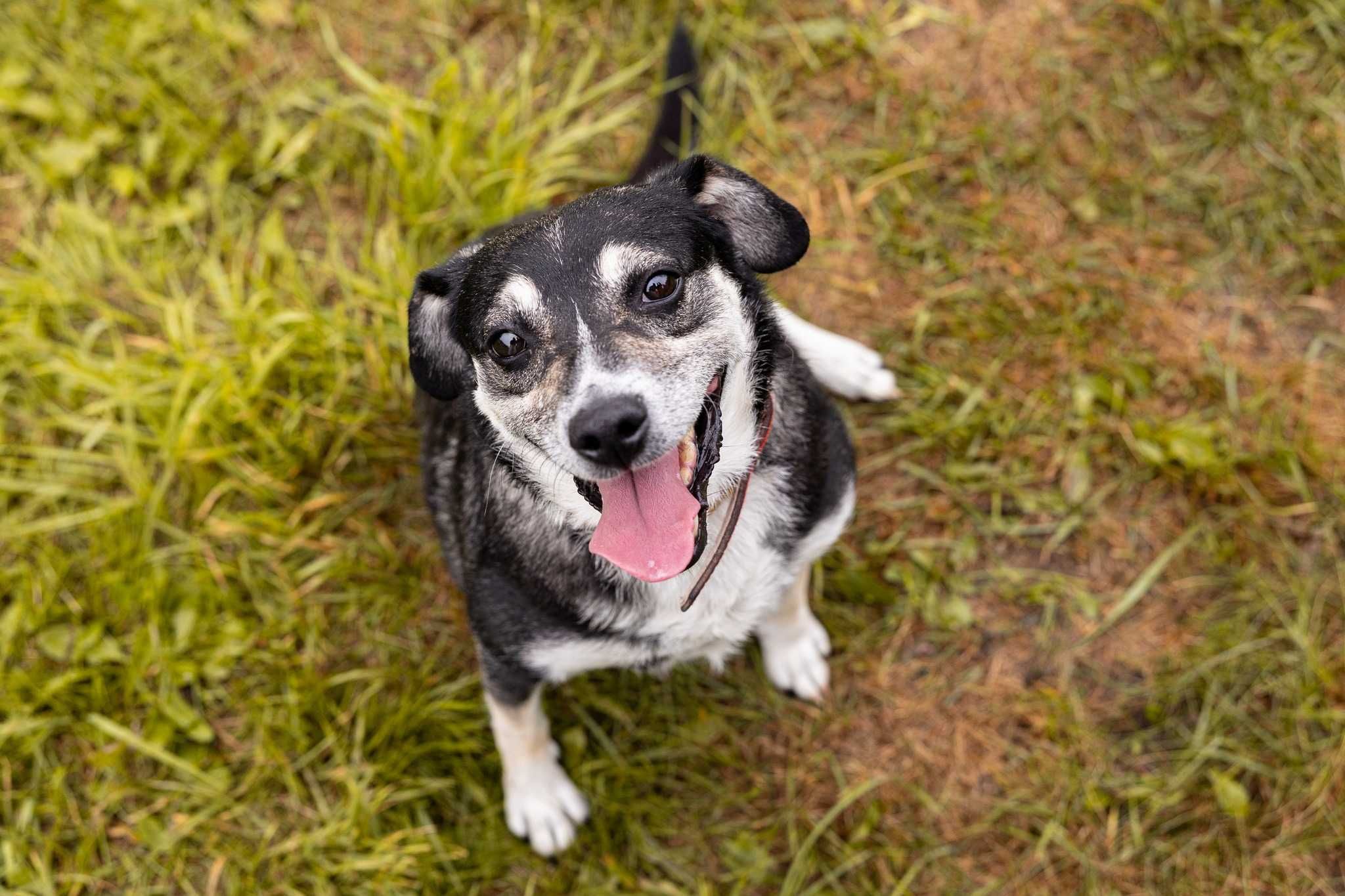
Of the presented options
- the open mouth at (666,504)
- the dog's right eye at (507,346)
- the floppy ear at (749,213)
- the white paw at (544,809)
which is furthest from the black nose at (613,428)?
the white paw at (544,809)

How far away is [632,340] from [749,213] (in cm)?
59

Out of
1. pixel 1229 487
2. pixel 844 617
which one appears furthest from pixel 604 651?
pixel 1229 487

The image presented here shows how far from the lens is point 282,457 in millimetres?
4246

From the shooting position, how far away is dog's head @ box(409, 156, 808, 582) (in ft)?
8.16

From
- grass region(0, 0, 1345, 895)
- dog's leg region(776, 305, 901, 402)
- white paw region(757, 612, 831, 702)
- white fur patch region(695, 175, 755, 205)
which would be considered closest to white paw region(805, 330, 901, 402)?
dog's leg region(776, 305, 901, 402)

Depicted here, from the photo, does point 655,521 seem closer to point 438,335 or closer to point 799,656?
point 438,335

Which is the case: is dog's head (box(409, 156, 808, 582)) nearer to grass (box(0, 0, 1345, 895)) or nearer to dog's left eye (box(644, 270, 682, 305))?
dog's left eye (box(644, 270, 682, 305))

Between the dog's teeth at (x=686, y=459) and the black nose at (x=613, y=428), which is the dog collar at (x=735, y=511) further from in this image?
the black nose at (x=613, y=428)

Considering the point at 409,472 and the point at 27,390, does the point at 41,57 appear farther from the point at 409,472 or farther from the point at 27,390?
the point at 409,472

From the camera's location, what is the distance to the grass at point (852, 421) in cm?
384

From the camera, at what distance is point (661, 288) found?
2.65 metres

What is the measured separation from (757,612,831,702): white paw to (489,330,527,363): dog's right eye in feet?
5.59

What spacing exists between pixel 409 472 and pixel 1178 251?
11.3ft

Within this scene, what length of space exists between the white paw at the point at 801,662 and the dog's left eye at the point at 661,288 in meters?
1.70
